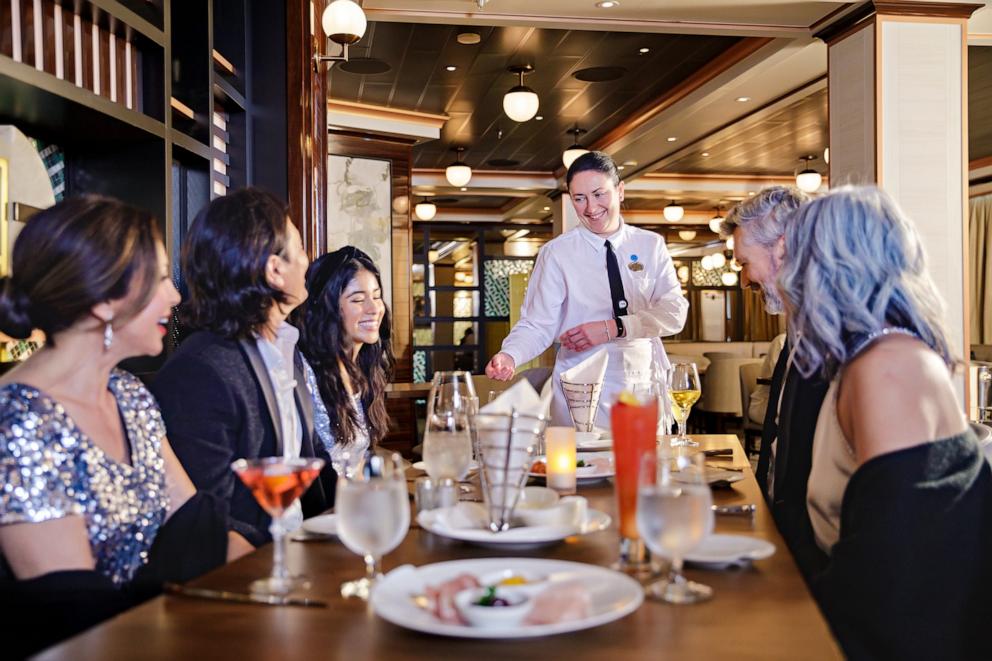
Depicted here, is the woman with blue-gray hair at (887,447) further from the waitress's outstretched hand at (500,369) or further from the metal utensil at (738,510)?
the waitress's outstretched hand at (500,369)

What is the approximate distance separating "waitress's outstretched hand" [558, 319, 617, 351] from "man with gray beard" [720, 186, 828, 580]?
66 centimetres

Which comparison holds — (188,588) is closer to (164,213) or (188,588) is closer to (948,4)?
(164,213)

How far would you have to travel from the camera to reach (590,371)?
2242mm

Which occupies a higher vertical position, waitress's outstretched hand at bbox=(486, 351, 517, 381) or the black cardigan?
waitress's outstretched hand at bbox=(486, 351, 517, 381)

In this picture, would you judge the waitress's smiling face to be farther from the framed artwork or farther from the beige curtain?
the beige curtain

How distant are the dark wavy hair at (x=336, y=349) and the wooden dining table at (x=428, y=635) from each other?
49.7 inches

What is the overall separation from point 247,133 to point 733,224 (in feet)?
6.83

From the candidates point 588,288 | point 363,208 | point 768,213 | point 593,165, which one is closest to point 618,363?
point 588,288

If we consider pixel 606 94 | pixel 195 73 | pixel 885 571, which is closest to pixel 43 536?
pixel 885 571

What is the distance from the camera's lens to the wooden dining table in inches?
37.6

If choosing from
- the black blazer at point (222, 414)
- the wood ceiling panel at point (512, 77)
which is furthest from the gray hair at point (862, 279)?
the wood ceiling panel at point (512, 77)

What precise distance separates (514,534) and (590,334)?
209 centimetres

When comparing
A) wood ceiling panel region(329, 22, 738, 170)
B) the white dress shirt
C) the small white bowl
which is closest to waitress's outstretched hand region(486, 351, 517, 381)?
the white dress shirt

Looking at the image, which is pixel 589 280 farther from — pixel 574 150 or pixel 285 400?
pixel 574 150
